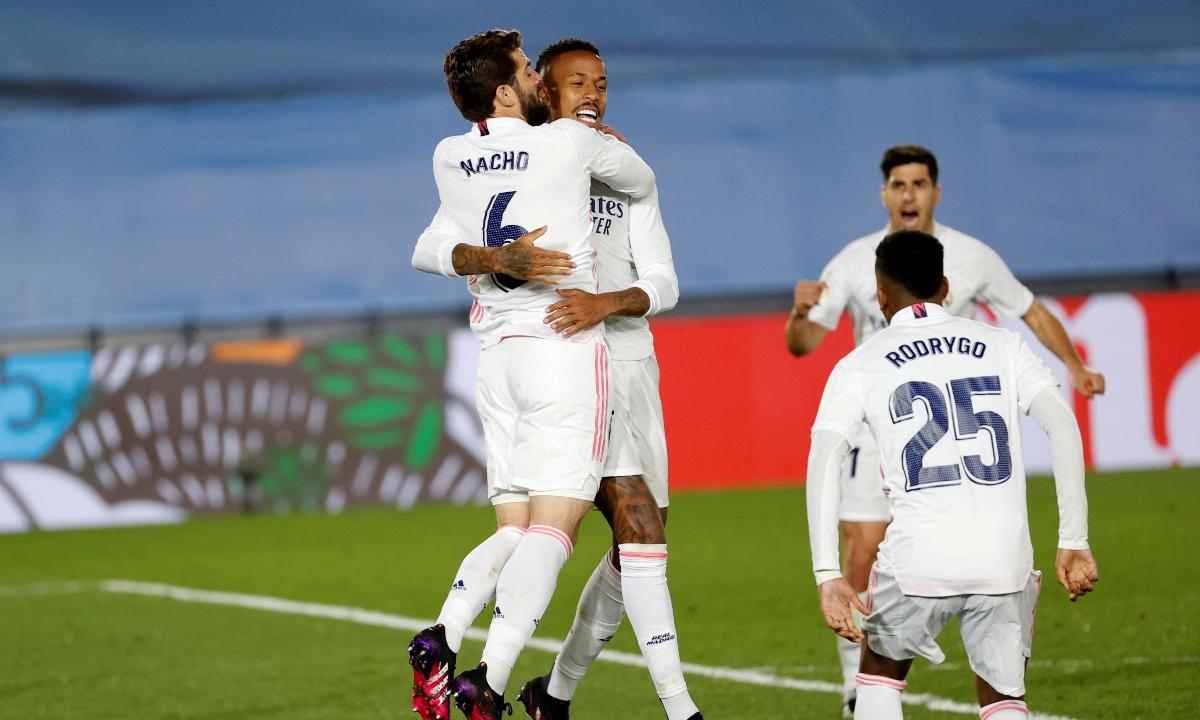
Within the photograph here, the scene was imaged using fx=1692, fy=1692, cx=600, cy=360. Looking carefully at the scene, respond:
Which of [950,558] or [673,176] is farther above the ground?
[673,176]

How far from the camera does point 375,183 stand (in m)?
15.9

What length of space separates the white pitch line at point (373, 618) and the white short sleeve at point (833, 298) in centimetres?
130

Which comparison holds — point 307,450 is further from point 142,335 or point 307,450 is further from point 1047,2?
point 1047,2

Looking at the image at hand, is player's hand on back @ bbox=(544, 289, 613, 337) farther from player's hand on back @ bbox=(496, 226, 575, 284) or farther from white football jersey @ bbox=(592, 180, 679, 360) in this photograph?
white football jersey @ bbox=(592, 180, 679, 360)

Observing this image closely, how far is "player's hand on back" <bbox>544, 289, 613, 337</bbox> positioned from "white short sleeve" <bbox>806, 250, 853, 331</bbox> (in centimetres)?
166

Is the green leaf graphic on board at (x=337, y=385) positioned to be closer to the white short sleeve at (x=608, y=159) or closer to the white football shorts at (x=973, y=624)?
the white short sleeve at (x=608, y=159)

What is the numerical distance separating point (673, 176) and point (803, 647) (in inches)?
367

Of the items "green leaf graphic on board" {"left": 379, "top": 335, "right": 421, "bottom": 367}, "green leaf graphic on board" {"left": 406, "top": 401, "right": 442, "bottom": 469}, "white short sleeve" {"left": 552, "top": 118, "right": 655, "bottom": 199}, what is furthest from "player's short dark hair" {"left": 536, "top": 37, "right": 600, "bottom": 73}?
"green leaf graphic on board" {"left": 379, "top": 335, "right": 421, "bottom": 367}

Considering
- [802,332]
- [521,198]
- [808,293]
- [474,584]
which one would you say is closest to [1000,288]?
[802,332]

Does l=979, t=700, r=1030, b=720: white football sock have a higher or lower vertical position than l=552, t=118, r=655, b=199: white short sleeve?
lower

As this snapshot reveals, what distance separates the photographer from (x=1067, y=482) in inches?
156

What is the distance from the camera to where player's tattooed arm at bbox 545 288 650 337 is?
15.0 feet

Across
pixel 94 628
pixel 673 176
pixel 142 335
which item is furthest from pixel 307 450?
pixel 94 628

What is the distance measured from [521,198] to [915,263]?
1094mm
